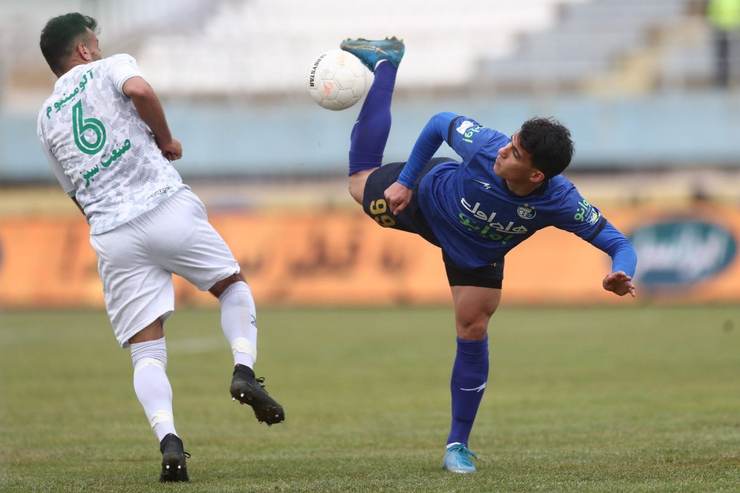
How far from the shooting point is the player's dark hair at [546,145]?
21.7ft

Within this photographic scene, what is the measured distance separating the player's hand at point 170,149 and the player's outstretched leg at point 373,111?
1361mm

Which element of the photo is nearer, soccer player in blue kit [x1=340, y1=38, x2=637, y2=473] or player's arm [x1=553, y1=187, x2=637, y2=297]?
soccer player in blue kit [x1=340, y1=38, x2=637, y2=473]

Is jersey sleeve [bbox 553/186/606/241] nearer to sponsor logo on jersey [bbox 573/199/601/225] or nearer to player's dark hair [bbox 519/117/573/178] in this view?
sponsor logo on jersey [bbox 573/199/601/225]

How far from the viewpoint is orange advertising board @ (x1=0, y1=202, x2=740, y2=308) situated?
22.6m

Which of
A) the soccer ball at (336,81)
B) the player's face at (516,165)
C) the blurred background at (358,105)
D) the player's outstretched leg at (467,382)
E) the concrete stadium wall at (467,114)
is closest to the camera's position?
the player's face at (516,165)

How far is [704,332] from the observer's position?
1719 cm

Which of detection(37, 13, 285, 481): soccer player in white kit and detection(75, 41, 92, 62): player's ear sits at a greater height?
detection(75, 41, 92, 62): player's ear

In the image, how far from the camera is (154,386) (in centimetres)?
691

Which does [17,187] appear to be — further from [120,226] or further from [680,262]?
[120,226]

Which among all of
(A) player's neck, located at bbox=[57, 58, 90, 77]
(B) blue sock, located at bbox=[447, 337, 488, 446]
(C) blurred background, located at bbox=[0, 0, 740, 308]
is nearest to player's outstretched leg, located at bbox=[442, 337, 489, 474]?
(B) blue sock, located at bbox=[447, 337, 488, 446]

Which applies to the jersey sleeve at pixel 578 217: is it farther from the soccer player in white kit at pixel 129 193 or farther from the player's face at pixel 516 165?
the soccer player in white kit at pixel 129 193

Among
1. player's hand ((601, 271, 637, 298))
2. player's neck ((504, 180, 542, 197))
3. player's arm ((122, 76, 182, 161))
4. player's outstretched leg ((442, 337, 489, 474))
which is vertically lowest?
player's outstretched leg ((442, 337, 489, 474))

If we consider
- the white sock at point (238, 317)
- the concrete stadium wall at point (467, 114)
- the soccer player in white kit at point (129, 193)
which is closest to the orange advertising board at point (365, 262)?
the concrete stadium wall at point (467, 114)

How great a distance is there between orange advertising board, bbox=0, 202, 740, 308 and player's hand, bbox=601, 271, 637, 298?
52.6ft
